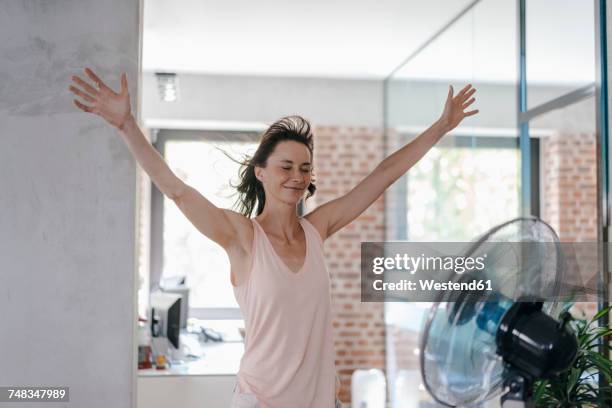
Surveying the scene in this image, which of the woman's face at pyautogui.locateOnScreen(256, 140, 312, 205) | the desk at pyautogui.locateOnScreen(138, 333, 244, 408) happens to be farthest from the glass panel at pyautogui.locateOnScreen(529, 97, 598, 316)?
the desk at pyautogui.locateOnScreen(138, 333, 244, 408)

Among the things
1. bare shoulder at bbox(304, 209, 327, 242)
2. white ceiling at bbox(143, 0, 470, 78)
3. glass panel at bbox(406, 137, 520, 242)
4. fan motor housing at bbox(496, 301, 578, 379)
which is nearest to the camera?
fan motor housing at bbox(496, 301, 578, 379)

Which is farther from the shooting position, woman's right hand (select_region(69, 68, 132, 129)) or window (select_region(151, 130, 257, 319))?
window (select_region(151, 130, 257, 319))

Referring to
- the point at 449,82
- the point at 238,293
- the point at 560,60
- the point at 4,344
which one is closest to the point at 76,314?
the point at 4,344

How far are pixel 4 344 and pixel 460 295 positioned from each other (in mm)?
1767

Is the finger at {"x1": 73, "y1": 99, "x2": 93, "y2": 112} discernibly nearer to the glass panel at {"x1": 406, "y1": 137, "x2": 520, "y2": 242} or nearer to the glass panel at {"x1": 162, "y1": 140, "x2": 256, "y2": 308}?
the glass panel at {"x1": 406, "y1": 137, "x2": 520, "y2": 242}

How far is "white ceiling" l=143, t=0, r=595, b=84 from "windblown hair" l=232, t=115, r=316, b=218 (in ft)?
4.11

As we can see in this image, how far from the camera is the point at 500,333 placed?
54.3 inches

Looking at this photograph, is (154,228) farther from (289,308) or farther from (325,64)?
(289,308)

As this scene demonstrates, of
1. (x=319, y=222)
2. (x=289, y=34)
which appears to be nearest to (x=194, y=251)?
(x=289, y=34)

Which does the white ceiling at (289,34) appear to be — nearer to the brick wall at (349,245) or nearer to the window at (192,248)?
the brick wall at (349,245)

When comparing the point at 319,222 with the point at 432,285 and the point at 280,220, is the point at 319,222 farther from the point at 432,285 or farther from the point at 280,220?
the point at 432,285

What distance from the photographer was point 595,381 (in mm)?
2584

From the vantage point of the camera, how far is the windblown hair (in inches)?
79.1

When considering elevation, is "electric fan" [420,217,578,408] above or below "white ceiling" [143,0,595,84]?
below
